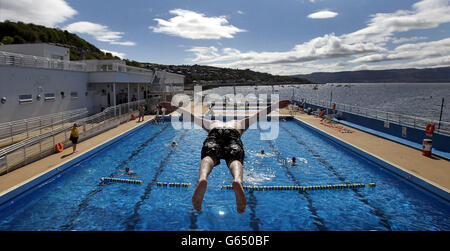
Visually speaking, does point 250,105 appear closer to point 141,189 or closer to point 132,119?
point 132,119

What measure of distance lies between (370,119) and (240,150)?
14.7m

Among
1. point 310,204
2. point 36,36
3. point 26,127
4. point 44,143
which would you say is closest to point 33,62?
point 26,127

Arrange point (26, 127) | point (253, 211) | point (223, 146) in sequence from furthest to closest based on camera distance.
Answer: point (26, 127) → point (253, 211) → point (223, 146)

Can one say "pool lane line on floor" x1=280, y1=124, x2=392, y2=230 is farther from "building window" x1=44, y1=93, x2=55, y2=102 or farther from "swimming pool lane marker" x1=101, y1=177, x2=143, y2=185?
"building window" x1=44, y1=93, x2=55, y2=102

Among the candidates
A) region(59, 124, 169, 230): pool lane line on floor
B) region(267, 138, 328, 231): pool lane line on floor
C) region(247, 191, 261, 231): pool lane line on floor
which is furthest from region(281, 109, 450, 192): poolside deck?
region(59, 124, 169, 230): pool lane line on floor

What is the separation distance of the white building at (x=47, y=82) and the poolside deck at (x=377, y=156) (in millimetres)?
4060

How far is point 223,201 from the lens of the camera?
7.22 m

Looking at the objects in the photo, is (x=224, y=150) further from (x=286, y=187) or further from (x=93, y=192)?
(x=93, y=192)

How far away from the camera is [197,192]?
3584 millimetres

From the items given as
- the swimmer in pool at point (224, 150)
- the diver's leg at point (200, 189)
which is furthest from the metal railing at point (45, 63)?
the diver's leg at point (200, 189)

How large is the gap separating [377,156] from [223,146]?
7.96m

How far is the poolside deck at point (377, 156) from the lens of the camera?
749 centimetres

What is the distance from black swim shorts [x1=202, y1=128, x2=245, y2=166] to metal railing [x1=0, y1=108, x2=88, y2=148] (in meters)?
10.1
